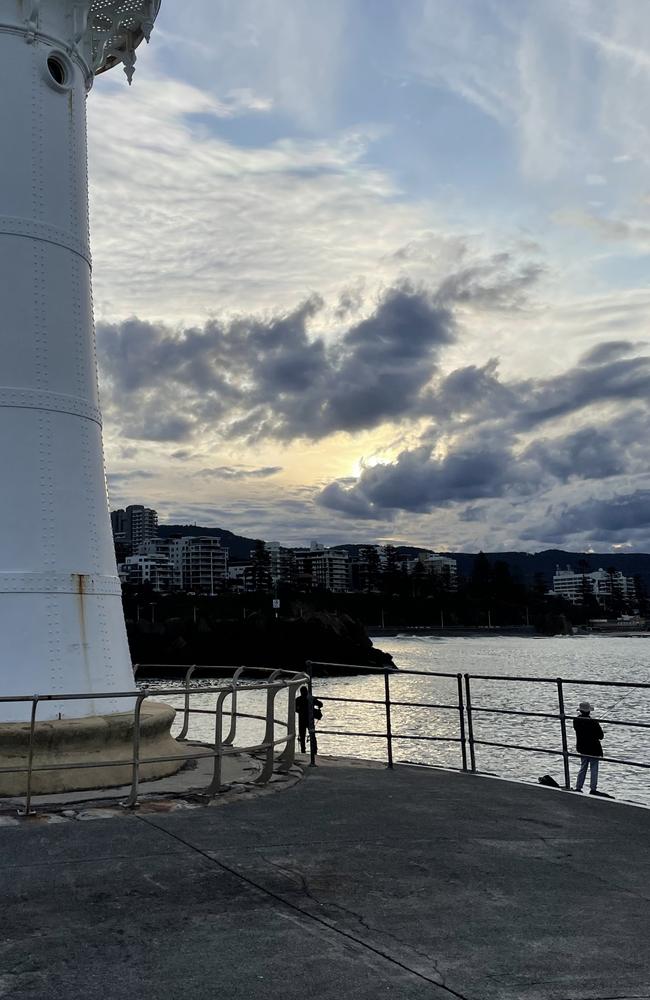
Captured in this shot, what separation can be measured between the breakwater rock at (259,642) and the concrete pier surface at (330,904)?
82.1 m

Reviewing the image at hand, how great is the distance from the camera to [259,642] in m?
95.0

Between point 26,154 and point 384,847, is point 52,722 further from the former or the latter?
point 26,154

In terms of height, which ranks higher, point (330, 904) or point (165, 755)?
point (165, 755)

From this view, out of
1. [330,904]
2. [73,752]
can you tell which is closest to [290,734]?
[73,752]

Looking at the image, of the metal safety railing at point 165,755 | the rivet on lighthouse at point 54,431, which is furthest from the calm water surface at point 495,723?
the rivet on lighthouse at point 54,431

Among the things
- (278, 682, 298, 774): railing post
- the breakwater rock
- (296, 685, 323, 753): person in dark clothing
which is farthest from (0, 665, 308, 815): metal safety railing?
the breakwater rock

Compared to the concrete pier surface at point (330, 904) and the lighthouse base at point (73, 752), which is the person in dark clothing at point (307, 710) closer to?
the lighthouse base at point (73, 752)

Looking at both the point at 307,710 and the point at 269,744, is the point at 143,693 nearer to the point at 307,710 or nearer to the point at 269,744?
the point at 269,744

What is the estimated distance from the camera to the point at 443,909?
16.1 ft

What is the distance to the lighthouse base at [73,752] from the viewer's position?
8.18m

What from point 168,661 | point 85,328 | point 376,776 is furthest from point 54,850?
point 168,661

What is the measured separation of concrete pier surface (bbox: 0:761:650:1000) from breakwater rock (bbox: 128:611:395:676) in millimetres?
82138

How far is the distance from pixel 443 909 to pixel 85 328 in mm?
7605

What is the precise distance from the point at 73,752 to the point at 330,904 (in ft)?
14.1
